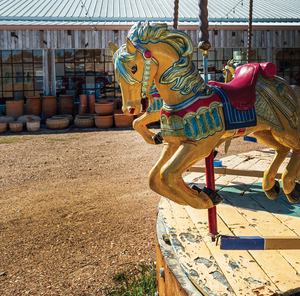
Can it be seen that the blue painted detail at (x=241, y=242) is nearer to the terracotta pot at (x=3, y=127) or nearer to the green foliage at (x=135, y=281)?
the green foliage at (x=135, y=281)

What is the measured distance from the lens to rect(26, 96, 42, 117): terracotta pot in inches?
454

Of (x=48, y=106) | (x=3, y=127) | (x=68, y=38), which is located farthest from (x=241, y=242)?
(x=68, y=38)

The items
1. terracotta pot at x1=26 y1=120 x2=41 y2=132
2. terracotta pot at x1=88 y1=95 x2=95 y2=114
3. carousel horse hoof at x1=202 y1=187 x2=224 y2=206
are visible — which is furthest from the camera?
terracotta pot at x1=88 y1=95 x2=95 y2=114

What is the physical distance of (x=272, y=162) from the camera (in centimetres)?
258

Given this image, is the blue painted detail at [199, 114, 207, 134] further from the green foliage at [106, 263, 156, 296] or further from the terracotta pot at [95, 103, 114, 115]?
the terracotta pot at [95, 103, 114, 115]

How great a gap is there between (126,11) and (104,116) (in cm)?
530

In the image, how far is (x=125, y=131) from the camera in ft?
32.8

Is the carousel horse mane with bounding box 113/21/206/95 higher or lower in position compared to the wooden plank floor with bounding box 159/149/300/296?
higher

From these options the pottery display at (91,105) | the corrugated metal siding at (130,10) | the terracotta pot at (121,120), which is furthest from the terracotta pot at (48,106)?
the corrugated metal siding at (130,10)

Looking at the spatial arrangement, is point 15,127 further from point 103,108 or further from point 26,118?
point 103,108

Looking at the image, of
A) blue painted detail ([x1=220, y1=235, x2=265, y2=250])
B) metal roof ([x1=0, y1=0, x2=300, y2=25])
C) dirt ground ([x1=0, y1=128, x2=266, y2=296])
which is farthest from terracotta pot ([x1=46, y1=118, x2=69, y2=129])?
blue painted detail ([x1=220, y1=235, x2=265, y2=250])

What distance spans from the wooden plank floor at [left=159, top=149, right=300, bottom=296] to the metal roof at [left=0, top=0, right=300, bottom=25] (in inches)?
414

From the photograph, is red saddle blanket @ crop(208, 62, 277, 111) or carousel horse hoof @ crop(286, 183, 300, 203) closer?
red saddle blanket @ crop(208, 62, 277, 111)

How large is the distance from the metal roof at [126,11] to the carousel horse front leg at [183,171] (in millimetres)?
11099
